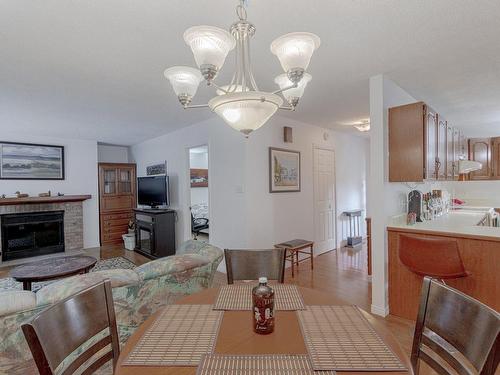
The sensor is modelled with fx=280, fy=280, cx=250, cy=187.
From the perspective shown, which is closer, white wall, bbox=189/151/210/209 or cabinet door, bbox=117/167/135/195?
cabinet door, bbox=117/167/135/195

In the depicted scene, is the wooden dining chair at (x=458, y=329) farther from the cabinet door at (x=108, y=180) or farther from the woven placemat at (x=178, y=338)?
the cabinet door at (x=108, y=180)

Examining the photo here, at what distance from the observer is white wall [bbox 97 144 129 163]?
258 inches

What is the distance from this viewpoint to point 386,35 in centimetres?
191

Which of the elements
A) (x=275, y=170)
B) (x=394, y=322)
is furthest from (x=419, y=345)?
(x=275, y=170)

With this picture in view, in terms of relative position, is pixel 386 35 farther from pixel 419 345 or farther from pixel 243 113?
pixel 419 345

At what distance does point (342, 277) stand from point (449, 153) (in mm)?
2124

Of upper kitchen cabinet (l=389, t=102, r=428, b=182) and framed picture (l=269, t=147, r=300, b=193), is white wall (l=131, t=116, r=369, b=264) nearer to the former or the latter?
framed picture (l=269, t=147, r=300, b=193)

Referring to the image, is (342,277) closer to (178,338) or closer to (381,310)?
(381,310)

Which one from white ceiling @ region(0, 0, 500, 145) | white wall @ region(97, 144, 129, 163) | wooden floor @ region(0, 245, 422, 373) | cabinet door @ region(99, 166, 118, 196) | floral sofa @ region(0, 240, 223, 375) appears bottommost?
wooden floor @ region(0, 245, 422, 373)

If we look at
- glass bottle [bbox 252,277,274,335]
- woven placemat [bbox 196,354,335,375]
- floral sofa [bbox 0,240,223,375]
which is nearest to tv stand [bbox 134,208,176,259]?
floral sofa [bbox 0,240,223,375]

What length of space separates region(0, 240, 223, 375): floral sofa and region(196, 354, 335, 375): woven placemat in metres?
0.97

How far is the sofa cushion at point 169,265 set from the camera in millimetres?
1818

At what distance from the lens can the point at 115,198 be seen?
6.36 metres

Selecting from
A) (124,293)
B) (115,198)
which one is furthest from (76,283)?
(115,198)
